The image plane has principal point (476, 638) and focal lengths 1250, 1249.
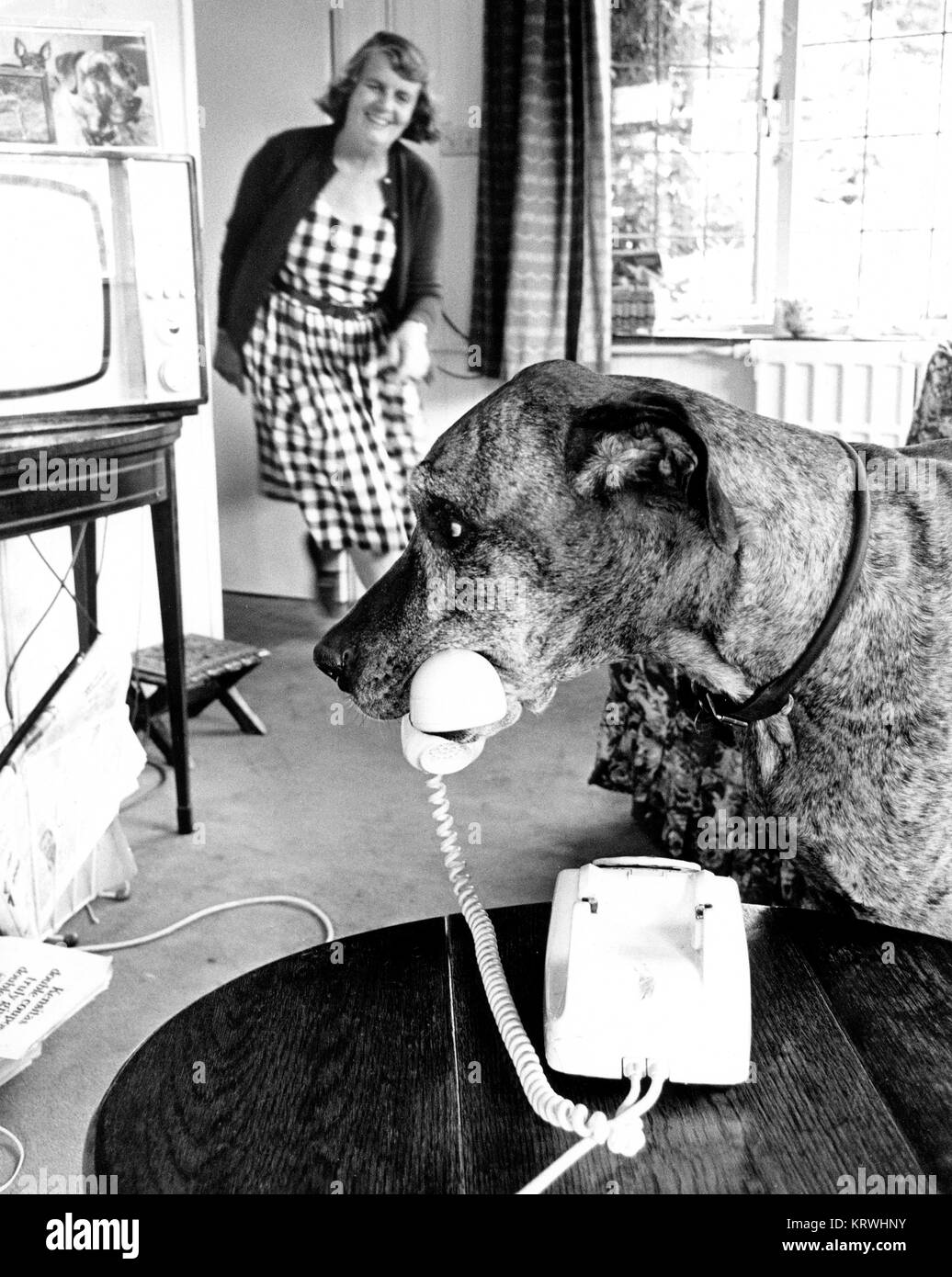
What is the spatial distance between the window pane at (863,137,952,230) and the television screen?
3192 millimetres

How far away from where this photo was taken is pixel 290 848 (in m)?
2.85

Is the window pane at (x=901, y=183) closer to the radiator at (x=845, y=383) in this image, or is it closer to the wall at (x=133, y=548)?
the radiator at (x=845, y=383)

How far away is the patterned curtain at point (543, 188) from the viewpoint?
445cm

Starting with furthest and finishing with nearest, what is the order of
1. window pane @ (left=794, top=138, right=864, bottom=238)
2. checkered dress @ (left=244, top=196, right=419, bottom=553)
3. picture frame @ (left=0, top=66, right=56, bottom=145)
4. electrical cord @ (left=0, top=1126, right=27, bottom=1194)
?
window pane @ (left=794, top=138, right=864, bottom=238)
checkered dress @ (left=244, top=196, right=419, bottom=553)
picture frame @ (left=0, top=66, right=56, bottom=145)
electrical cord @ (left=0, top=1126, right=27, bottom=1194)

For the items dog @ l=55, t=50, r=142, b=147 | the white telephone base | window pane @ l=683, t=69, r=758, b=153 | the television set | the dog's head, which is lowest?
the white telephone base

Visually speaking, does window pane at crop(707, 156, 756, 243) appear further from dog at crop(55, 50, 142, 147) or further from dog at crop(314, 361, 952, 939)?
dog at crop(314, 361, 952, 939)

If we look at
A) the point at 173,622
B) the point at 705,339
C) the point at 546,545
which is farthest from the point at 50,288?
the point at 705,339

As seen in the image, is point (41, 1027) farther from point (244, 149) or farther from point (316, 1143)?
point (244, 149)

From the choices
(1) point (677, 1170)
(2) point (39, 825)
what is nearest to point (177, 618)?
(2) point (39, 825)

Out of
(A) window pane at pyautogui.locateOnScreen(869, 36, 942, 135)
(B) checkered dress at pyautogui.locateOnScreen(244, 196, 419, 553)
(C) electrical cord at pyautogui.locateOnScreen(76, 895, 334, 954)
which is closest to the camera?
(C) electrical cord at pyautogui.locateOnScreen(76, 895, 334, 954)

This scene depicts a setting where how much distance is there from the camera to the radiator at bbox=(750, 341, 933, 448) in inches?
171

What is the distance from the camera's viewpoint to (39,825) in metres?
2.20

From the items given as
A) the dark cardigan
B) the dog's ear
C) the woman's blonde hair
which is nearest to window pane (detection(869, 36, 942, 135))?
the woman's blonde hair

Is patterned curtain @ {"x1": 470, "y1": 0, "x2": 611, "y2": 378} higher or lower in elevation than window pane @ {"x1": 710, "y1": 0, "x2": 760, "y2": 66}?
lower
